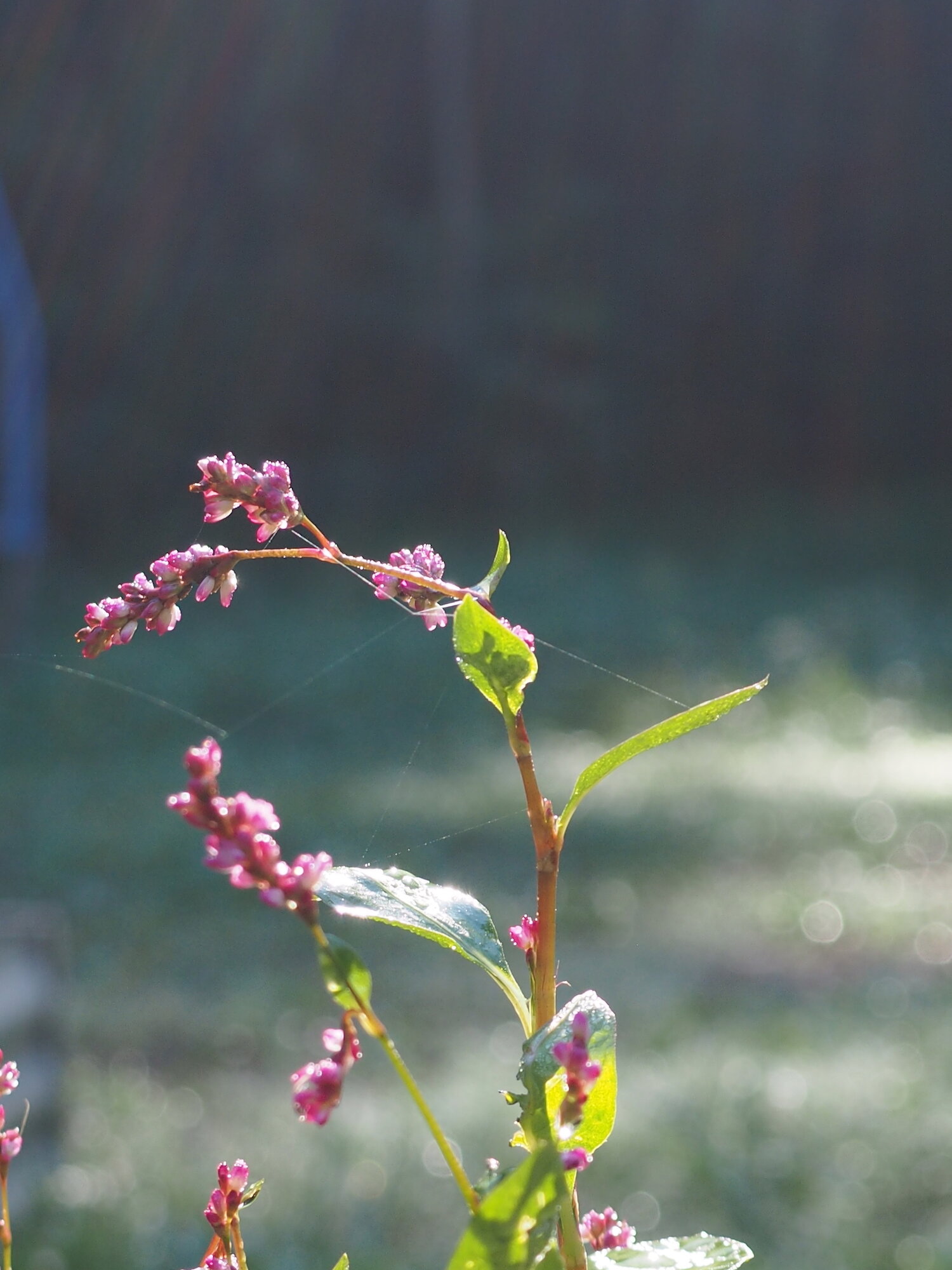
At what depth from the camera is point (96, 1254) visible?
2248 mm

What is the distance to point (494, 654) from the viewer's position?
29 centimetres

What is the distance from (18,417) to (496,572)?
889cm

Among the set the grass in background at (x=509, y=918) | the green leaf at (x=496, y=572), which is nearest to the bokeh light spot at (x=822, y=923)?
the grass in background at (x=509, y=918)

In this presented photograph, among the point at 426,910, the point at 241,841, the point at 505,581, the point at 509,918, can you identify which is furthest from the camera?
the point at 505,581

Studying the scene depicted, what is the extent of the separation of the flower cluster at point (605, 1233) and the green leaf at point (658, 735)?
8cm

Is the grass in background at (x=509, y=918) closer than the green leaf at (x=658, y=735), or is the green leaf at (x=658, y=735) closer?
the green leaf at (x=658, y=735)

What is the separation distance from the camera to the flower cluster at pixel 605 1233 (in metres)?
0.28

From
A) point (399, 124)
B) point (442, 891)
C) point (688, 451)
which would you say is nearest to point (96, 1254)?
point (442, 891)

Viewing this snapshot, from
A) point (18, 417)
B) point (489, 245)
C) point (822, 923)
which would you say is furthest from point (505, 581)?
point (822, 923)

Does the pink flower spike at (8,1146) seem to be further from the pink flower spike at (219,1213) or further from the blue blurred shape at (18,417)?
the blue blurred shape at (18,417)

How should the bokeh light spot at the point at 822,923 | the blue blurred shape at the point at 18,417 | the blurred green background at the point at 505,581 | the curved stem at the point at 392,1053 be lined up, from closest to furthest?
the curved stem at the point at 392,1053 < the blurred green background at the point at 505,581 < the bokeh light spot at the point at 822,923 < the blue blurred shape at the point at 18,417

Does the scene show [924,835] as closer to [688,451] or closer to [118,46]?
[688,451]

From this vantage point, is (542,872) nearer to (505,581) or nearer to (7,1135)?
(7,1135)

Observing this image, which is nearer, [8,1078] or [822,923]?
[8,1078]
